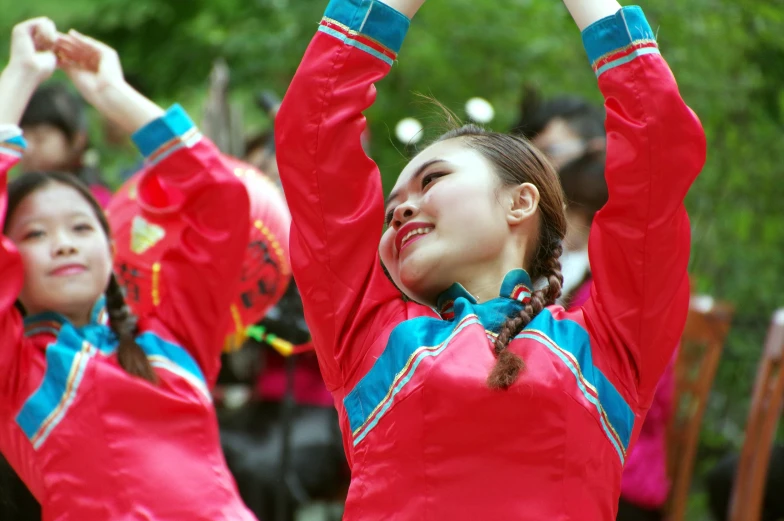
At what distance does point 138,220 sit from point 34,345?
1.82 ft

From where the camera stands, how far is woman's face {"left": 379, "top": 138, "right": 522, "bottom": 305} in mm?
1793

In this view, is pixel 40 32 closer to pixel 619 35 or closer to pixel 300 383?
pixel 619 35

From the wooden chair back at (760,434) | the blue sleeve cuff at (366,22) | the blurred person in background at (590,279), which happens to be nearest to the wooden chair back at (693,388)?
the wooden chair back at (760,434)

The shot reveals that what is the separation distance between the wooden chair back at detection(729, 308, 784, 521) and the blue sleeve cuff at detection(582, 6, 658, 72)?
6.67 feet

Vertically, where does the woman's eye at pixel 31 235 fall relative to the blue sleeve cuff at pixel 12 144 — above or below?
below

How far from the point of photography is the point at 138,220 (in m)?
2.82

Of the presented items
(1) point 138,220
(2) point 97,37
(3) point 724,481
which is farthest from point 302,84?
(2) point 97,37

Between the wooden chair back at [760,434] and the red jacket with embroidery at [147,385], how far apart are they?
5.93ft

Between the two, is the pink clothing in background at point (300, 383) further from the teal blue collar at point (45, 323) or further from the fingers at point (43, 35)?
the fingers at point (43, 35)

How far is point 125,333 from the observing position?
241 cm

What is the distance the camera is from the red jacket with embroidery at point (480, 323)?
65.3 inches

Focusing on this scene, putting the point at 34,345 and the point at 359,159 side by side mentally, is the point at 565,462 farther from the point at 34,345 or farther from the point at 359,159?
the point at 34,345

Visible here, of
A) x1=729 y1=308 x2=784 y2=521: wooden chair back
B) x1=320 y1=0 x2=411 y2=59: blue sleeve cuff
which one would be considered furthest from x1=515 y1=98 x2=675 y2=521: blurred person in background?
x1=320 y1=0 x2=411 y2=59: blue sleeve cuff

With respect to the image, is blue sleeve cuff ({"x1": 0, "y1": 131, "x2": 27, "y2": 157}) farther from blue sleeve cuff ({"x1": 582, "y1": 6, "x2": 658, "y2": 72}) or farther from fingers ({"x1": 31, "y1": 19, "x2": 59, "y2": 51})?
blue sleeve cuff ({"x1": 582, "y1": 6, "x2": 658, "y2": 72})
